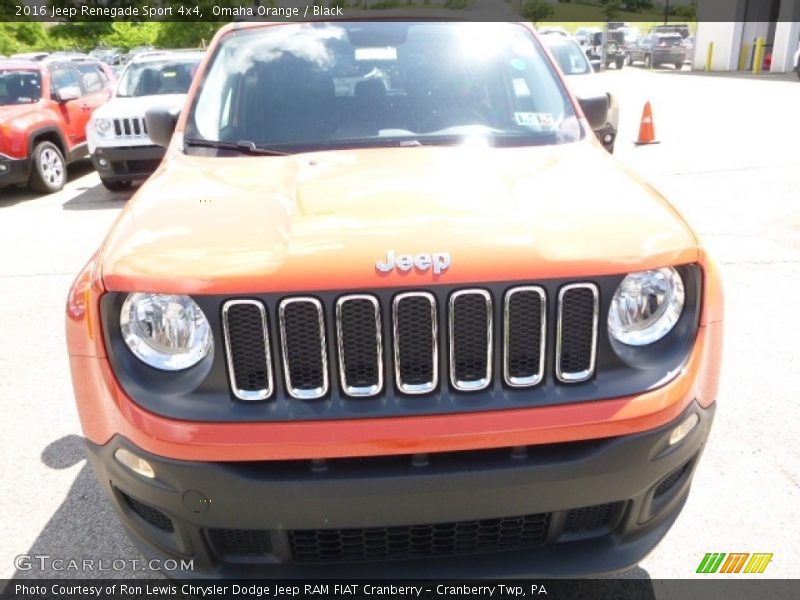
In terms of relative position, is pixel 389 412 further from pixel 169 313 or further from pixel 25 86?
pixel 25 86

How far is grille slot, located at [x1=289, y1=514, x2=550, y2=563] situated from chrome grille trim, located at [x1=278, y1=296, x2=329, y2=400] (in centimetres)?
40

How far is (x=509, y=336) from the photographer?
1.91 m

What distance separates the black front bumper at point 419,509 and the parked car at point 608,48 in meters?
36.7

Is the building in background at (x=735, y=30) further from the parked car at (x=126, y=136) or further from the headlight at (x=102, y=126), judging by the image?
the headlight at (x=102, y=126)

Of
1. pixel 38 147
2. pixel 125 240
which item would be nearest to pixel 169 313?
pixel 125 240

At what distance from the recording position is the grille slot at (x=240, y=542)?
1.98 metres

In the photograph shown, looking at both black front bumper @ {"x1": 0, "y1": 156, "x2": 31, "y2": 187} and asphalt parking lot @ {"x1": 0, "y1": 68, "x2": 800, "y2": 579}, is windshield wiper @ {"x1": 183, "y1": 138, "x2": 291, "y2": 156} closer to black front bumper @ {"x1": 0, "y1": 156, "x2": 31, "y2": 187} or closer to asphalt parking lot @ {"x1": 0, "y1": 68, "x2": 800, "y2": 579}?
Result: asphalt parking lot @ {"x1": 0, "y1": 68, "x2": 800, "y2": 579}

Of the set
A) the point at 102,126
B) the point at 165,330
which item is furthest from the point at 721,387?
the point at 102,126

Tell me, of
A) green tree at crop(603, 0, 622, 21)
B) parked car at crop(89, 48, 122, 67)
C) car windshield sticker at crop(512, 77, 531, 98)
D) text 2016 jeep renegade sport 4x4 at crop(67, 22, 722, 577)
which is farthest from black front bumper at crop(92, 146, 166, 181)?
green tree at crop(603, 0, 622, 21)

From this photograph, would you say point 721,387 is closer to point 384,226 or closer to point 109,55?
point 384,226

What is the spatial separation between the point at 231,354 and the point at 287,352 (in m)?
0.15

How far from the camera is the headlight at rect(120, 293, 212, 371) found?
1.93m

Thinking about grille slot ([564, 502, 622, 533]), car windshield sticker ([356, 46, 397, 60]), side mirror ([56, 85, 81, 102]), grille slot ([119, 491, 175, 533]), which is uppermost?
car windshield sticker ([356, 46, 397, 60])

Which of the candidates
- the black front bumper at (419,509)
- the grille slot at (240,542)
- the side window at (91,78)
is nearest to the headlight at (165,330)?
the black front bumper at (419,509)
